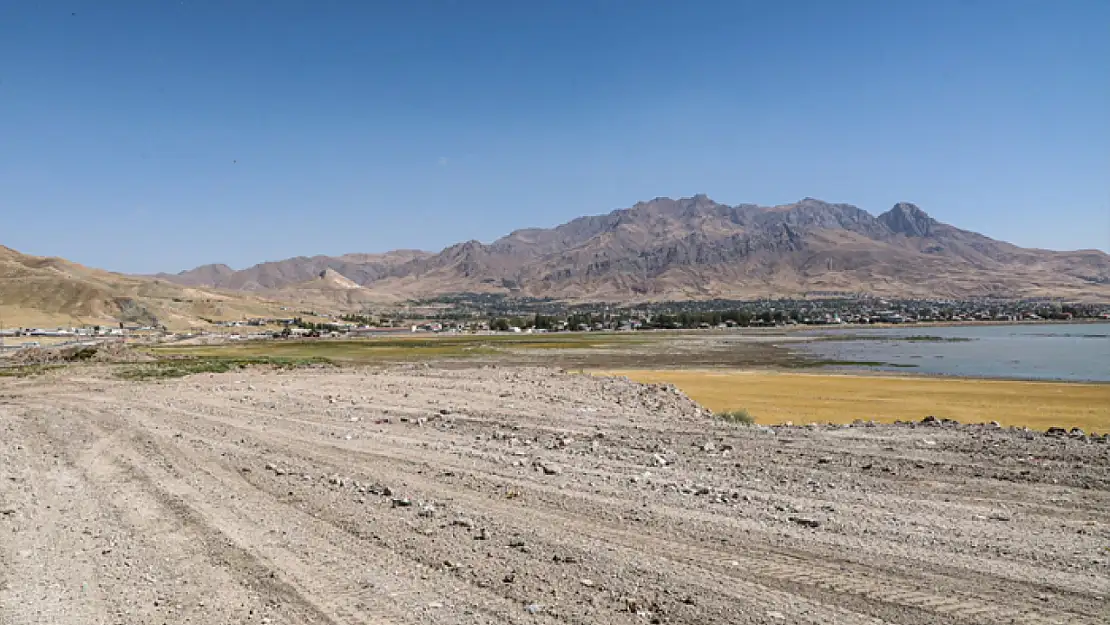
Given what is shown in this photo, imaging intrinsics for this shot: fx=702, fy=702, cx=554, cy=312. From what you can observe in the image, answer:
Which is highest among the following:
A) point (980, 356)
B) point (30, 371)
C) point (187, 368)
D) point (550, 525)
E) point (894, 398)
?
point (550, 525)

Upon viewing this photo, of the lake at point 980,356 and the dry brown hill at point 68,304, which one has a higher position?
the dry brown hill at point 68,304

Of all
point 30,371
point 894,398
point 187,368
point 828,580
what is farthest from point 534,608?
point 30,371

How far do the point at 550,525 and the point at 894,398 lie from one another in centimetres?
3294

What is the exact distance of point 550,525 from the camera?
35.3 ft

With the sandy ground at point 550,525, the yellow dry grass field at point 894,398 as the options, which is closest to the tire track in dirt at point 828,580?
the sandy ground at point 550,525

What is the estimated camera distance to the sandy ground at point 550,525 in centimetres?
791

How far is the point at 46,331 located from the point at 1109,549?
150053mm

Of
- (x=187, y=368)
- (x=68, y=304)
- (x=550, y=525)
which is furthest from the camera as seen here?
(x=68, y=304)

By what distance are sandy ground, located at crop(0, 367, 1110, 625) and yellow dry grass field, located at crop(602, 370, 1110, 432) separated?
10917 millimetres

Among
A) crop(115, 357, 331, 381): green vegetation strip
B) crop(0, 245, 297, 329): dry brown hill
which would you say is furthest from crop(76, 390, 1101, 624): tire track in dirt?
crop(0, 245, 297, 329): dry brown hill

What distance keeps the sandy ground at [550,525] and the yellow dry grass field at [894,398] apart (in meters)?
10.9

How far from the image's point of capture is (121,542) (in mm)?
10133

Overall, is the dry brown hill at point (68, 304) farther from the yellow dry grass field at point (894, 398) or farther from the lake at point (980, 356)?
A: the lake at point (980, 356)

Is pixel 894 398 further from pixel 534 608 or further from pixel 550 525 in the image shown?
pixel 534 608
